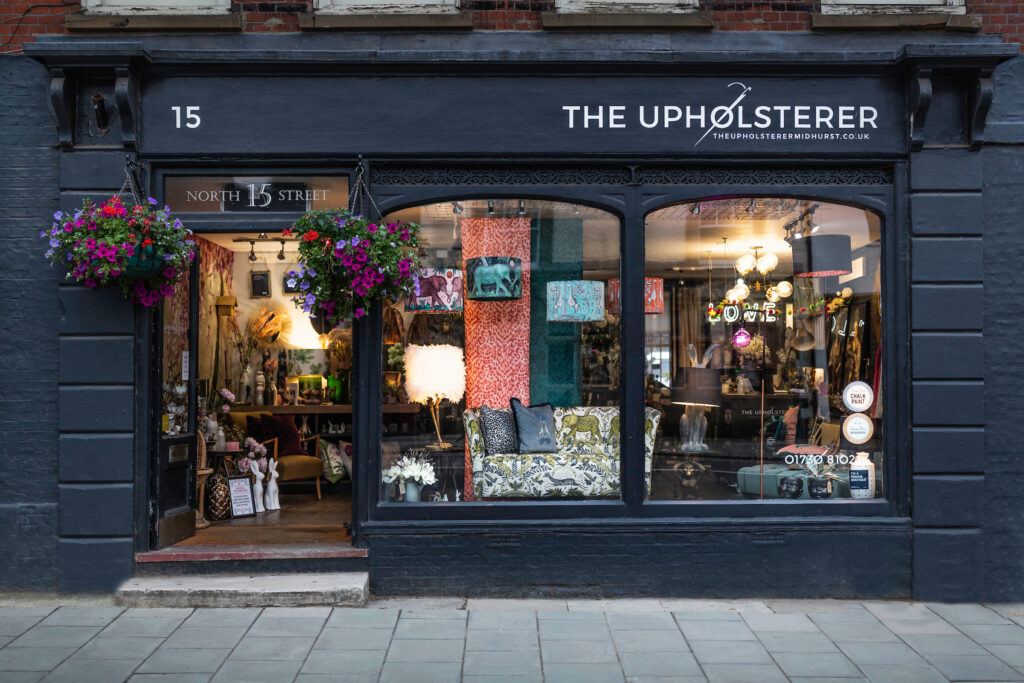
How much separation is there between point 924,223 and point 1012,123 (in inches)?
44.1

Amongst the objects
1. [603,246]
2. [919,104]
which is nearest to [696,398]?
[603,246]

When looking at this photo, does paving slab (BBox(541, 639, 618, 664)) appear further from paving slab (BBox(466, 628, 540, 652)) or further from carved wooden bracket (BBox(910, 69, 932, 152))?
carved wooden bracket (BBox(910, 69, 932, 152))

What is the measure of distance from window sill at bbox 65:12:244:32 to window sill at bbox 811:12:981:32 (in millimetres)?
4832

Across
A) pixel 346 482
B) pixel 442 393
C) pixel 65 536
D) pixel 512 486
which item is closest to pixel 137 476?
pixel 65 536

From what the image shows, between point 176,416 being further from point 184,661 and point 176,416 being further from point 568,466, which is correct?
point 568,466

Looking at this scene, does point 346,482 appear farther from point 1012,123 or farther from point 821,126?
point 1012,123

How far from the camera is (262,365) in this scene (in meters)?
11.9

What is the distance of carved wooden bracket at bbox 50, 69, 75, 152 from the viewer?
6.55m

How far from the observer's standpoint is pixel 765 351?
775cm

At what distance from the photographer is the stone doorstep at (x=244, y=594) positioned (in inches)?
254

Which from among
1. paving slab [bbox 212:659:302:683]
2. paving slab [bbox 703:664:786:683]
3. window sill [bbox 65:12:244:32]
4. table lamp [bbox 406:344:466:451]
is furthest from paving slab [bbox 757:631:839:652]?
window sill [bbox 65:12:244:32]

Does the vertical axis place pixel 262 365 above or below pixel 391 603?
above

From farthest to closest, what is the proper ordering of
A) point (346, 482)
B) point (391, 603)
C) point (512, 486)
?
point (346, 482)
point (512, 486)
point (391, 603)

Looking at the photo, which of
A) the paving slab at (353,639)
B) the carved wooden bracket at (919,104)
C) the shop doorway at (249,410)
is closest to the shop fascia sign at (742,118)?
the carved wooden bracket at (919,104)
